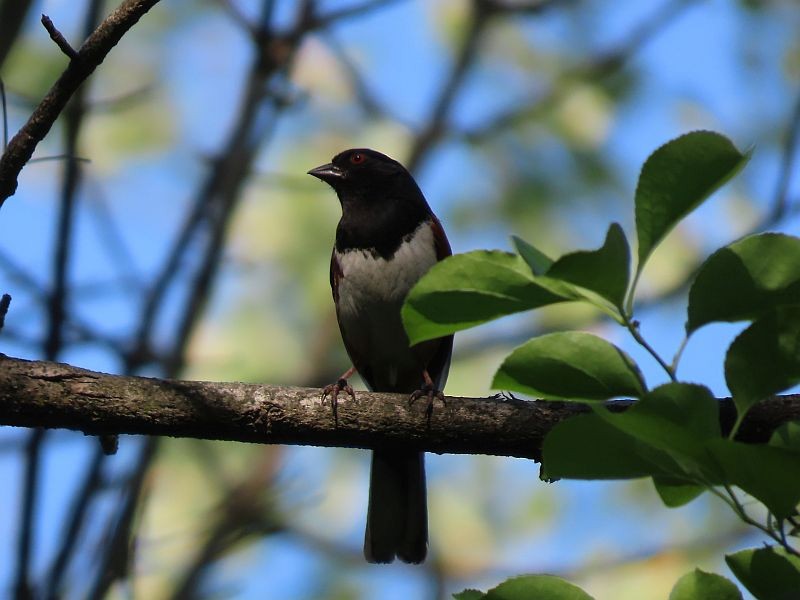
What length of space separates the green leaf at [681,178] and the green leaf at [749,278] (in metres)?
0.09

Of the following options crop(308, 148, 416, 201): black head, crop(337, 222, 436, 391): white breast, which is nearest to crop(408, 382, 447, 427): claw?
crop(337, 222, 436, 391): white breast

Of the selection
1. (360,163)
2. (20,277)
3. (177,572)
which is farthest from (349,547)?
(20,277)

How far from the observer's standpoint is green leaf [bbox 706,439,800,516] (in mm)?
1427

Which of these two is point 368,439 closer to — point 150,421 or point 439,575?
point 150,421

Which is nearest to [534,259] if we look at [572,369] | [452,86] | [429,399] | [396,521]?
[572,369]

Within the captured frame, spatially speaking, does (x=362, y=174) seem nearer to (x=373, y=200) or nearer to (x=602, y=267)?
(x=373, y=200)

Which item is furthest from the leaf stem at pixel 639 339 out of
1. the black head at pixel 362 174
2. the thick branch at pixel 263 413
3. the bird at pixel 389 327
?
the black head at pixel 362 174

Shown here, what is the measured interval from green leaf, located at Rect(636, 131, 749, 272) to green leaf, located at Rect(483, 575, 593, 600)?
0.52 metres

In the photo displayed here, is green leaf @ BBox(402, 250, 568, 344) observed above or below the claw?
below

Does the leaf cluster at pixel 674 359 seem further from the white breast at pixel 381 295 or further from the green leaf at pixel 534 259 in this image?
the white breast at pixel 381 295

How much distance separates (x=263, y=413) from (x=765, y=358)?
1654mm

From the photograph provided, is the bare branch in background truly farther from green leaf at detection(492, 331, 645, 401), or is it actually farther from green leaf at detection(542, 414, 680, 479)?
green leaf at detection(542, 414, 680, 479)

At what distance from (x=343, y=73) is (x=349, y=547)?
3.82 metres

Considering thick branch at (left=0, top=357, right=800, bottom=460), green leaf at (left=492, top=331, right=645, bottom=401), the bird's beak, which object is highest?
the bird's beak
